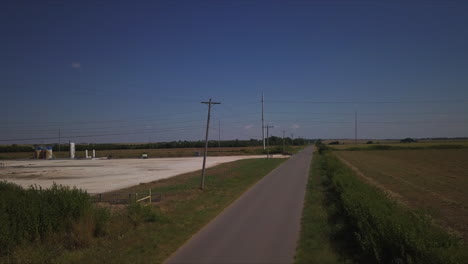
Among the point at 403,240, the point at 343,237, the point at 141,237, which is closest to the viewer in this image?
the point at 403,240

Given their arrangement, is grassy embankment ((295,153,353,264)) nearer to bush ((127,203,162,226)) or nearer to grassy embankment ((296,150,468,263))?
grassy embankment ((296,150,468,263))

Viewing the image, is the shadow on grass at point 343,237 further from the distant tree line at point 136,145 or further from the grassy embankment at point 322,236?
the distant tree line at point 136,145

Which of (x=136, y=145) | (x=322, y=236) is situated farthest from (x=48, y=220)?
(x=136, y=145)

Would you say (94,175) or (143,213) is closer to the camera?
(143,213)

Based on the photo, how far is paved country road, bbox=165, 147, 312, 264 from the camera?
8.52 meters

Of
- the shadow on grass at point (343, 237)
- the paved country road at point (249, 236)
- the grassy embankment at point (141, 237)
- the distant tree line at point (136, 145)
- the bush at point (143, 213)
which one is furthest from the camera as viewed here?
the distant tree line at point (136, 145)

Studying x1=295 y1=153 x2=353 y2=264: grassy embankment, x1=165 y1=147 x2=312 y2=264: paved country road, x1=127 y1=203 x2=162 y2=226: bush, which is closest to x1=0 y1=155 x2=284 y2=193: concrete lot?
x1=127 y1=203 x2=162 y2=226: bush

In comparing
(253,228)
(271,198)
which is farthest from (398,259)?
(271,198)

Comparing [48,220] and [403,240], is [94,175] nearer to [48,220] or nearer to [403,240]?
[48,220]

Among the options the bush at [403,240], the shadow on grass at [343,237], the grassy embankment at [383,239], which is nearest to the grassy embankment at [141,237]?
the grassy embankment at [383,239]

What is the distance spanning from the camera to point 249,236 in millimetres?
10461

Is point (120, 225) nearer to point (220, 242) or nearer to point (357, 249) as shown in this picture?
point (220, 242)

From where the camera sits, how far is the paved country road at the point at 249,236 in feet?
27.9

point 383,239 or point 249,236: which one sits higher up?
point 383,239
